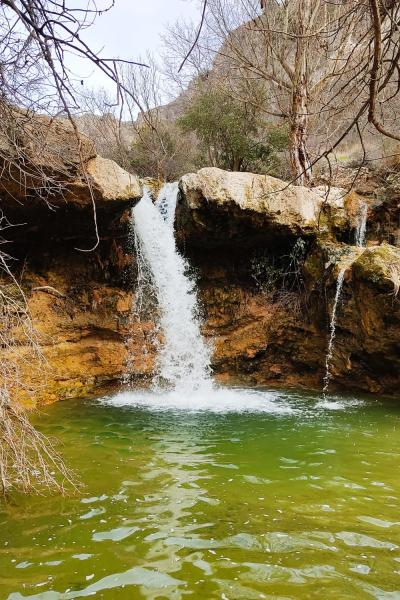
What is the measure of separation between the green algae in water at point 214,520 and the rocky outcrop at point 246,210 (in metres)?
4.51

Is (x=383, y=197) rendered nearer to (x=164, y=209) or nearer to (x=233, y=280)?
(x=233, y=280)

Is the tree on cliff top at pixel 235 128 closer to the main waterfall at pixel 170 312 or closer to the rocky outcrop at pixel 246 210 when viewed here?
the main waterfall at pixel 170 312

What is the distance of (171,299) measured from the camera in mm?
10539

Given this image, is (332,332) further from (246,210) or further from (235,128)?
(235,128)

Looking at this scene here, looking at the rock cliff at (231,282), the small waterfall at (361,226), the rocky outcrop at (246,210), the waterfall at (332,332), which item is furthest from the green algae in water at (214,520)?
the small waterfall at (361,226)

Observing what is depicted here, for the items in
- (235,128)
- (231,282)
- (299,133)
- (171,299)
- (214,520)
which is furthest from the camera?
(235,128)

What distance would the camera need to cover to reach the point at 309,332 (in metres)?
9.93

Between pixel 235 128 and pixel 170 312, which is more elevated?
pixel 235 128

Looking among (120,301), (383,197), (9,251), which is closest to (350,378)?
(383,197)

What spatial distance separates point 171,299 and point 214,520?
720 cm

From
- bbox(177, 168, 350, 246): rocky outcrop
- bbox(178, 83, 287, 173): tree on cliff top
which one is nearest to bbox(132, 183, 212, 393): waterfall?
bbox(177, 168, 350, 246): rocky outcrop

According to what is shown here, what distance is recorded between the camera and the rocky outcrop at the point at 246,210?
917cm

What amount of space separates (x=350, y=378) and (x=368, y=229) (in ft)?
11.1

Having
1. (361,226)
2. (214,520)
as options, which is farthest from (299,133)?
(214,520)
